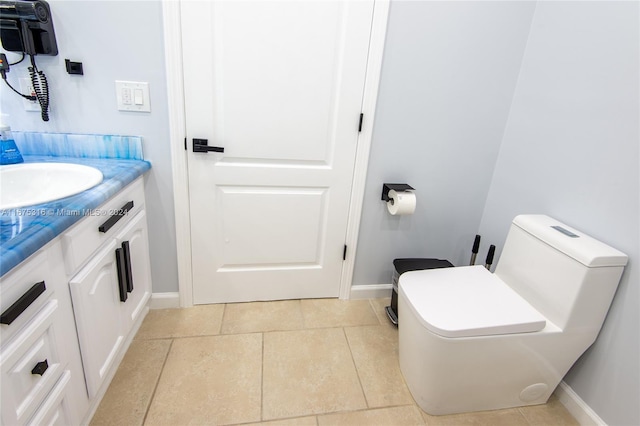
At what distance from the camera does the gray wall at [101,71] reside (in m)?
1.35

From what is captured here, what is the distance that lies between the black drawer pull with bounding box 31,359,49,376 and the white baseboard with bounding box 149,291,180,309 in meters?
0.95

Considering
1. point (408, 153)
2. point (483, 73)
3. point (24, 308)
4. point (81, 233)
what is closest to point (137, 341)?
point (81, 233)

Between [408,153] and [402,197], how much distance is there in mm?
258

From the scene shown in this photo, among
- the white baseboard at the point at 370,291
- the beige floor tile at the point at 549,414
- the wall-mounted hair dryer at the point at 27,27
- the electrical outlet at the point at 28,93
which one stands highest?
the wall-mounted hair dryer at the point at 27,27

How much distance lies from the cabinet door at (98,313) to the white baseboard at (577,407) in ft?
6.38

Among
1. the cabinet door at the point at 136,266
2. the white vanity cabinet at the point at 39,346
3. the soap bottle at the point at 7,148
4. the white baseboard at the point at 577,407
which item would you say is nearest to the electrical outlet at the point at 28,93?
the soap bottle at the point at 7,148

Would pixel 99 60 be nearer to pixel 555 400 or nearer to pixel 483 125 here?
pixel 483 125

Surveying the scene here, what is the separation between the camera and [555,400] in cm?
149

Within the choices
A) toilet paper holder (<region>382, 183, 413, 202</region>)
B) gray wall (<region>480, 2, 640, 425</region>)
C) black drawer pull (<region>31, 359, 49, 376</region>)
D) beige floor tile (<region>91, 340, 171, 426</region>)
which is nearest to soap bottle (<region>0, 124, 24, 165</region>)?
black drawer pull (<region>31, 359, 49, 376</region>)

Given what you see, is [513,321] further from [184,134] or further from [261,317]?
[184,134]

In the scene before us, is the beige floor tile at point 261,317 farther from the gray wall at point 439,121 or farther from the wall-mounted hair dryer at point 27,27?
the wall-mounted hair dryer at point 27,27

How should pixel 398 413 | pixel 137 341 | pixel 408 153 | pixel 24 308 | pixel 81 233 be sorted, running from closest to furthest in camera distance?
pixel 24 308, pixel 81 233, pixel 398 413, pixel 137 341, pixel 408 153

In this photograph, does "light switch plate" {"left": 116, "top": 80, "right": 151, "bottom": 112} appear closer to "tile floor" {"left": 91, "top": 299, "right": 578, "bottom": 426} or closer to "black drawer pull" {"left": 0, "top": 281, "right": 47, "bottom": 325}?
"black drawer pull" {"left": 0, "top": 281, "right": 47, "bottom": 325}

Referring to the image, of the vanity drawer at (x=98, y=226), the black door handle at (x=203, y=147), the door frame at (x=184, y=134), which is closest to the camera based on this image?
the vanity drawer at (x=98, y=226)
